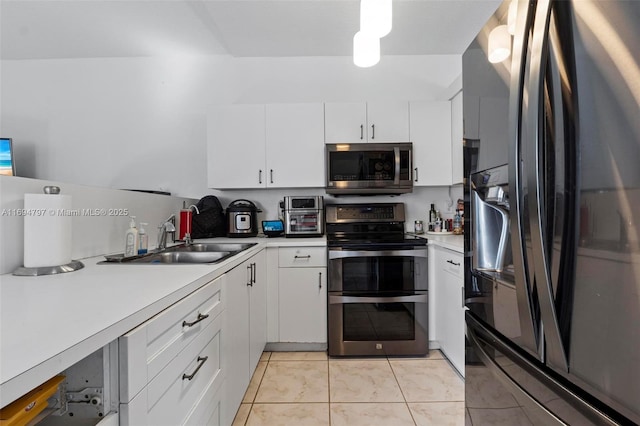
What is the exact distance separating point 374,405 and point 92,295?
149cm

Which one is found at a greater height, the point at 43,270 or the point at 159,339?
the point at 43,270

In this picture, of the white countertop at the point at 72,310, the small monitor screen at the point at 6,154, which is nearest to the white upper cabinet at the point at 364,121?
the white countertop at the point at 72,310

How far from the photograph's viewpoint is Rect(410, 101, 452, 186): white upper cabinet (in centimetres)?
241

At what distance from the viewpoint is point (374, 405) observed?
1588 mm

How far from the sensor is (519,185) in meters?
0.68

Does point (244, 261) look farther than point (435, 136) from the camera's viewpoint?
No

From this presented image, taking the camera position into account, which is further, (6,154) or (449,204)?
(449,204)

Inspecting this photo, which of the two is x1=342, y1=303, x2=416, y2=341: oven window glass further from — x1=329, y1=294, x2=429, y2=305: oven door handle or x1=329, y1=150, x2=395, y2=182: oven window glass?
x1=329, y1=150, x2=395, y2=182: oven window glass

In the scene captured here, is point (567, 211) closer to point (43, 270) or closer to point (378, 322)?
point (43, 270)

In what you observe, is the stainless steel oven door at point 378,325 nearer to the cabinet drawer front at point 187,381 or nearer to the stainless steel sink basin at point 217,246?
the stainless steel sink basin at point 217,246

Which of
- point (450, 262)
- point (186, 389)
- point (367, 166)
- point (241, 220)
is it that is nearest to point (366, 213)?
point (367, 166)

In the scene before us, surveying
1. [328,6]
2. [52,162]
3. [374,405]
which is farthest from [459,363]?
[52,162]

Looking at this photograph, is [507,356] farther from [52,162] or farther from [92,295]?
[52,162]

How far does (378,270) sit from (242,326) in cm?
103
